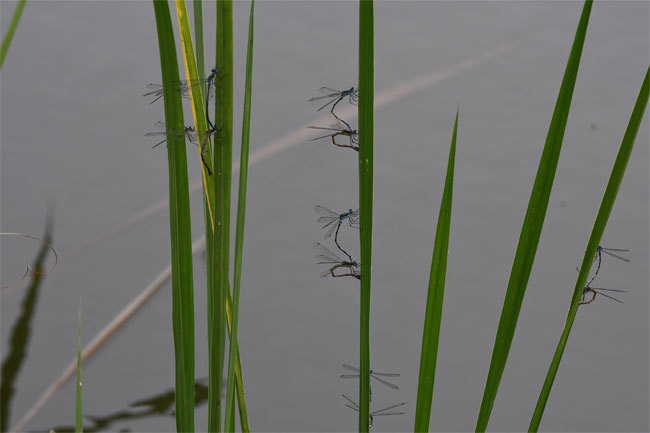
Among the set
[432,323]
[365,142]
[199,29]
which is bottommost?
[432,323]

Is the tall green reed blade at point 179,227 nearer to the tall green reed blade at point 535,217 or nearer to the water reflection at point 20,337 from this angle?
the tall green reed blade at point 535,217

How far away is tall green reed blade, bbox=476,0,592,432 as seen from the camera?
1.90 ft

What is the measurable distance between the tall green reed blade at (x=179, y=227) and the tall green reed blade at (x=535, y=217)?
0.87 ft

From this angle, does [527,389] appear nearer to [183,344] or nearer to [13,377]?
[13,377]

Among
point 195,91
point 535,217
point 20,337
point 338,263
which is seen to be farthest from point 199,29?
point 20,337

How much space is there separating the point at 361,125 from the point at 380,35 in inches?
99.2

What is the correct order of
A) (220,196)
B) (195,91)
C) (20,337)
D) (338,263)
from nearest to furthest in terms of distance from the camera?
(220,196), (195,91), (338,263), (20,337)

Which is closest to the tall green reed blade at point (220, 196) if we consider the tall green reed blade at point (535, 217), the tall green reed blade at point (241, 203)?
the tall green reed blade at point (241, 203)

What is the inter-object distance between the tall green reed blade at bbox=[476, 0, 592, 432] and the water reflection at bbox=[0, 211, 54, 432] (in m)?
1.58

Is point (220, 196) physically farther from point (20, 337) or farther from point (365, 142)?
point (20, 337)

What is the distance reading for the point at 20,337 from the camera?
6.70 feet

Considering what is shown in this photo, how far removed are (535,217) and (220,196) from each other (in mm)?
265

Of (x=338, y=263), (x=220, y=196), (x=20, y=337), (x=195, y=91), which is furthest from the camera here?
(x=20, y=337)

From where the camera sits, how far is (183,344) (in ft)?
2.12
